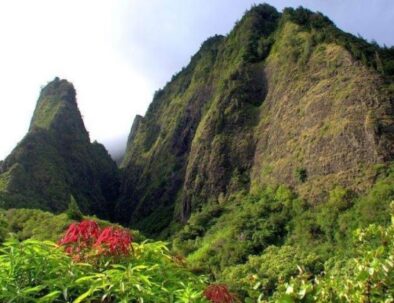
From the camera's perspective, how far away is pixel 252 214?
88250 millimetres

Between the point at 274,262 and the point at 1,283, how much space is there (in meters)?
63.2

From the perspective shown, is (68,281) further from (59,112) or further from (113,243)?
(59,112)

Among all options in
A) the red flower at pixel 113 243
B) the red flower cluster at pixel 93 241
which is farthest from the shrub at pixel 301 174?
the red flower at pixel 113 243

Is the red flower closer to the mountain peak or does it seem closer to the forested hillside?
Answer: the forested hillside

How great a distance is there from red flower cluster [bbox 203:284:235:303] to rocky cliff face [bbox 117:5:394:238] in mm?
70817

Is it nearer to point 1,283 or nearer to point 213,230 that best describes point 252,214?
point 213,230

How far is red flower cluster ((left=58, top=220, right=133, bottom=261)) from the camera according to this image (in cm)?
789

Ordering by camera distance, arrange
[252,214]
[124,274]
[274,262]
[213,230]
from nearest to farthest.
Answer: [124,274] < [274,262] < [252,214] < [213,230]

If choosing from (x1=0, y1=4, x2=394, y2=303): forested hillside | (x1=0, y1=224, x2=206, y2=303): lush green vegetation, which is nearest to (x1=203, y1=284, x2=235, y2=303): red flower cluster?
(x1=0, y1=4, x2=394, y2=303): forested hillside

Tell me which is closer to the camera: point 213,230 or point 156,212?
point 213,230

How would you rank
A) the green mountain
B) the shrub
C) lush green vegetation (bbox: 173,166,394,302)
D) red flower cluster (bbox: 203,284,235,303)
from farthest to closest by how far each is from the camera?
1. the green mountain
2. the shrub
3. lush green vegetation (bbox: 173,166,394,302)
4. red flower cluster (bbox: 203,284,235,303)

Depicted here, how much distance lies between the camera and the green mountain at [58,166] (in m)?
125

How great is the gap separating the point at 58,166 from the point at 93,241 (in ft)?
464

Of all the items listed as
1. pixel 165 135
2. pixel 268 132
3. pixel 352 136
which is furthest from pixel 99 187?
pixel 352 136
